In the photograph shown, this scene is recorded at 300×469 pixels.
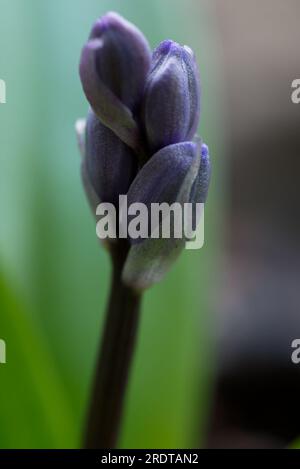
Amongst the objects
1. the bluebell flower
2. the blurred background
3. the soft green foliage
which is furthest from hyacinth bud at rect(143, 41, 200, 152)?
the soft green foliage

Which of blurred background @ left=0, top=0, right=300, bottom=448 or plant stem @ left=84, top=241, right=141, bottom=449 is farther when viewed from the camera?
blurred background @ left=0, top=0, right=300, bottom=448

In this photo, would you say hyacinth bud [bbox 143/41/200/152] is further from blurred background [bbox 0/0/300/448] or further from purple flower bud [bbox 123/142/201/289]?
blurred background [bbox 0/0/300/448]

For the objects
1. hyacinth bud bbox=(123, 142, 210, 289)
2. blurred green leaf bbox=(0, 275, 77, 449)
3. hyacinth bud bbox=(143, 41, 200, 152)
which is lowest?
blurred green leaf bbox=(0, 275, 77, 449)

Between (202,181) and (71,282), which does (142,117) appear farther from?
(71,282)

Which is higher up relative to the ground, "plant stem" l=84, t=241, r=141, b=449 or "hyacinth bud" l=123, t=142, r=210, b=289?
"hyacinth bud" l=123, t=142, r=210, b=289

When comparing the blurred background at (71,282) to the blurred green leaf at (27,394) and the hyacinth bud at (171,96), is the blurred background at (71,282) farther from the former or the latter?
the hyacinth bud at (171,96)

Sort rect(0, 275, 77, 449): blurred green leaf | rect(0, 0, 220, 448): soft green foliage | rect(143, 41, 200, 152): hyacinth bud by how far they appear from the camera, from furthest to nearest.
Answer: rect(0, 0, 220, 448): soft green foliage, rect(0, 275, 77, 449): blurred green leaf, rect(143, 41, 200, 152): hyacinth bud

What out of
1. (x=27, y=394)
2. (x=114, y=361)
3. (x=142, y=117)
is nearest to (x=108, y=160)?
(x=142, y=117)

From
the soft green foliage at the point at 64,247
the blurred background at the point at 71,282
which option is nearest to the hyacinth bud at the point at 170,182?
the blurred background at the point at 71,282

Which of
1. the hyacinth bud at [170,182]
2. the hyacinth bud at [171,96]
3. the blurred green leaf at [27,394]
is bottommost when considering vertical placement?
the blurred green leaf at [27,394]

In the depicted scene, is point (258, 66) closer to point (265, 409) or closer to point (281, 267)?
point (281, 267)
